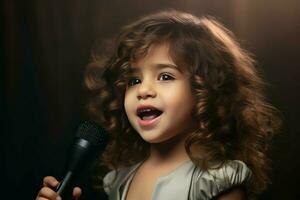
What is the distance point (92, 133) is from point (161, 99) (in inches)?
5.6

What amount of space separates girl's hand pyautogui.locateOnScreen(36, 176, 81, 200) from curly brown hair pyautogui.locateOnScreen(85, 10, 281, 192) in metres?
0.09

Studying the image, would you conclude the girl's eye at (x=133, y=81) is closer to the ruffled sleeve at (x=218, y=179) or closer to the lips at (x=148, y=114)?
the lips at (x=148, y=114)

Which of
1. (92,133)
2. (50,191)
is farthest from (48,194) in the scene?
(92,133)

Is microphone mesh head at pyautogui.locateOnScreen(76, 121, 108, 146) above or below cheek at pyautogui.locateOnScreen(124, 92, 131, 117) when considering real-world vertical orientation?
below

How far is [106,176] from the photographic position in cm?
106

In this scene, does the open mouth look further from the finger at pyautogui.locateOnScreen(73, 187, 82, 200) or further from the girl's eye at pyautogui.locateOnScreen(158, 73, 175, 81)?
the finger at pyautogui.locateOnScreen(73, 187, 82, 200)

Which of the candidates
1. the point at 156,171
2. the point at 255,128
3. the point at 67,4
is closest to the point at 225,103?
the point at 255,128

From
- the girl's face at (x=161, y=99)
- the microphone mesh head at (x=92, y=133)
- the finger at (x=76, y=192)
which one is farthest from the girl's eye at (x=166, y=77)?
the finger at (x=76, y=192)

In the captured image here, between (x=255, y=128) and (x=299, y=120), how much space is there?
0.30 ft

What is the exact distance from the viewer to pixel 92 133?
945mm

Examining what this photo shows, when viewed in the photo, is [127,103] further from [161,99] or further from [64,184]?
[64,184]

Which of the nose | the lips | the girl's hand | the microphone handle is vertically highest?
the nose

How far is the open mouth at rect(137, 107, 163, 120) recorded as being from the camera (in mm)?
947

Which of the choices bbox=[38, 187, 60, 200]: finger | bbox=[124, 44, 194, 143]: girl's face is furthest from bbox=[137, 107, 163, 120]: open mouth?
bbox=[38, 187, 60, 200]: finger
